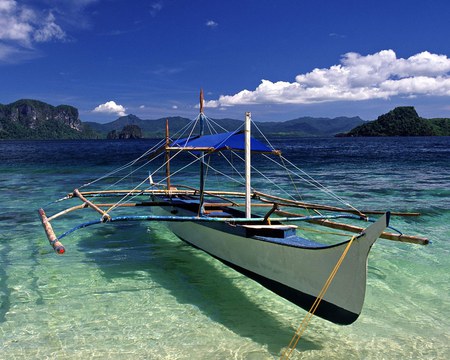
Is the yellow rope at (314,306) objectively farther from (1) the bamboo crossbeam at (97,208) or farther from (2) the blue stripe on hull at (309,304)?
(1) the bamboo crossbeam at (97,208)

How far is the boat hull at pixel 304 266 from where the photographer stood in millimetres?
6062

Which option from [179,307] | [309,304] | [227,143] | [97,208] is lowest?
[179,307]

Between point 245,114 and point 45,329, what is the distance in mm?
5754

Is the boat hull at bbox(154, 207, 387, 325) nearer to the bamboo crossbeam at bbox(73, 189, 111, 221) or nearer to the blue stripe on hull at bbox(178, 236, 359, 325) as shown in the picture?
the blue stripe on hull at bbox(178, 236, 359, 325)

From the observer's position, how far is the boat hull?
6.06 metres

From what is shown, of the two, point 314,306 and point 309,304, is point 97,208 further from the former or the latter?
point 314,306

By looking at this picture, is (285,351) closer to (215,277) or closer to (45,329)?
(215,277)

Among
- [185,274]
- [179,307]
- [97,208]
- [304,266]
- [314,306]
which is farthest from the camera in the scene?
[97,208]

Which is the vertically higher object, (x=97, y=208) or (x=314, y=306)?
(x=97, y=208)

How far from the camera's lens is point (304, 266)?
6.89m

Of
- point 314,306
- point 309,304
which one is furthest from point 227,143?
point 314,306

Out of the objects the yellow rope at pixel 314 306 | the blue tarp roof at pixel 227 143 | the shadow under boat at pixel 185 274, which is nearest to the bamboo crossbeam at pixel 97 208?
the shadow under boat at pixel 185 274

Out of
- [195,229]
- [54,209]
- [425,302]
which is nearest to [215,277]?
[195,229]

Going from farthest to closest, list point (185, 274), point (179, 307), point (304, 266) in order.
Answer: point (185, 274)
point (179, 307)
point (304, 266)
